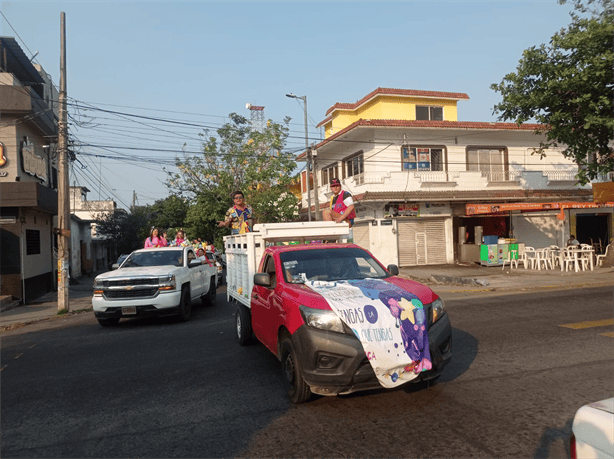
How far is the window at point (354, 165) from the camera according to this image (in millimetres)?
25109

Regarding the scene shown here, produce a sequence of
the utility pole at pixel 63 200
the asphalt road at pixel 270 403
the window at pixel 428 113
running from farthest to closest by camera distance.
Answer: the window at pixel 428 113
the utility pole at pixel 63 200
the asphalt road at pixel 270 403

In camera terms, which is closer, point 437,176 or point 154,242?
point 154,242

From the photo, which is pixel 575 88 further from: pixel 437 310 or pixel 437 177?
pixel 437 310

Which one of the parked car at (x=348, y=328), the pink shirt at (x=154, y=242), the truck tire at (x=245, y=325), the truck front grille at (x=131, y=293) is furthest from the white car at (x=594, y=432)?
the pink shirt at (x=154, y=242)

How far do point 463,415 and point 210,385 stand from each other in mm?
2895

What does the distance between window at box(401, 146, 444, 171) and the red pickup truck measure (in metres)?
19.6

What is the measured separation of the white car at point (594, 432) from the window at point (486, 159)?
2468cm

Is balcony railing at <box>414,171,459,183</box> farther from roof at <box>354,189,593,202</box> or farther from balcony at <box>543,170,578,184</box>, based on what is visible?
balcony at <box>543,170,578,184</box>

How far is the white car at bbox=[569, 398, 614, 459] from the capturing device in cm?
196

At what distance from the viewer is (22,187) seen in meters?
15.9

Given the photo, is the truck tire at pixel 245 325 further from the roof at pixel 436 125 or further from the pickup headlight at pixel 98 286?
the roof at pixel 436 125

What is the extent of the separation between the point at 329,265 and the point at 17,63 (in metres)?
21.4

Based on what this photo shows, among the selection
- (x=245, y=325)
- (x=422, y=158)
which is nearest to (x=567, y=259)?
(x=422, y=158)

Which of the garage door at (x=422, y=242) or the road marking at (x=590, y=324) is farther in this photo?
the garage door at (x=422, y=242)
